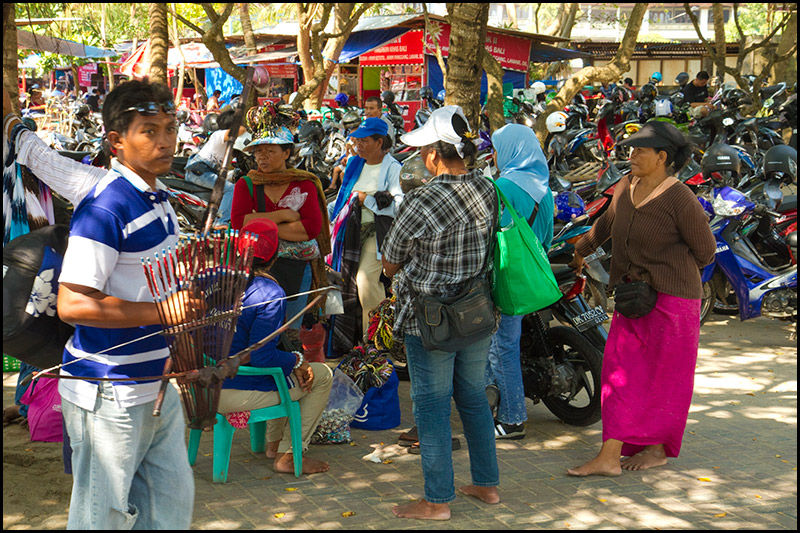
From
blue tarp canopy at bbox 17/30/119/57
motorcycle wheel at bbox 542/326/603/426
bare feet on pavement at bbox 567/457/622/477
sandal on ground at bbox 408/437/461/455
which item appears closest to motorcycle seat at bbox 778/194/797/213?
motorcycle wheel at bbox 542/326/603/426

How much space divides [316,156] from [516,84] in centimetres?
1642

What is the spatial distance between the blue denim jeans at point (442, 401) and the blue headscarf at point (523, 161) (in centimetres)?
129

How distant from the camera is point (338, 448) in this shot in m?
5.04

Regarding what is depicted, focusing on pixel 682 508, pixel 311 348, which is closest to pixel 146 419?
pixel 682 508

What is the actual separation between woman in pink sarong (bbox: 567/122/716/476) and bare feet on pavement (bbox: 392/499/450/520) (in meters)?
0.93

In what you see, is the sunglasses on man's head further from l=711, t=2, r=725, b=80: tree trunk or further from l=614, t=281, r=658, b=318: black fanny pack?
l=711, t=2, r=725, b=80: tree trunk

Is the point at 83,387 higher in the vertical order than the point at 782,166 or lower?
lower

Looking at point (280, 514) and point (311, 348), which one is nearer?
point (280, 514)

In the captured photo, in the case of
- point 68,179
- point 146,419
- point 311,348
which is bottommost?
point 311,348

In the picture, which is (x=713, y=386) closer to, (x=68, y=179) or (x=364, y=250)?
(x=364, y=250)

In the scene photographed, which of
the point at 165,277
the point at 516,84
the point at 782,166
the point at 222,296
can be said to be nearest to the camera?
the point at 165,277

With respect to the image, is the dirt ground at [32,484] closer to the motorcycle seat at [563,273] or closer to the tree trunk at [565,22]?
the motorcycle seat at [563,273]

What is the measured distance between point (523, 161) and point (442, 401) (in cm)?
167

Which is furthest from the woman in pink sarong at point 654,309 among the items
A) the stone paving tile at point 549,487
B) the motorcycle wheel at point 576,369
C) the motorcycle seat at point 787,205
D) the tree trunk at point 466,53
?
the motorcycle seat at point 787,205
